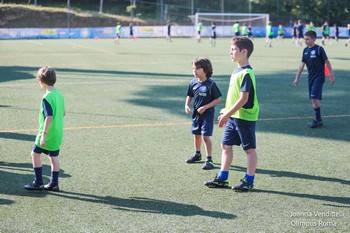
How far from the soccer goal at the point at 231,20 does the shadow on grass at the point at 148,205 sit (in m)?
57.1

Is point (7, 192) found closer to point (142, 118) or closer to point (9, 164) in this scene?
point (9, 164)

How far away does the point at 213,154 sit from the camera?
28.8 ft

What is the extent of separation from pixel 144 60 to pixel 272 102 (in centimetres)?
1461

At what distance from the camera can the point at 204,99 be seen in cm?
791

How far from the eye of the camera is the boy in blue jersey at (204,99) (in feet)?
25.5

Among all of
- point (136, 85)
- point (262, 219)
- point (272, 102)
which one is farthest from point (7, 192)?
point (136, 85)

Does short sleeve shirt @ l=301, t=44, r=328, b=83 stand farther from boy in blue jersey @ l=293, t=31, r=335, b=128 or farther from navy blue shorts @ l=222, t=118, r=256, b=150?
navy blue shorts @ l=222, t=118, r=256, b=150

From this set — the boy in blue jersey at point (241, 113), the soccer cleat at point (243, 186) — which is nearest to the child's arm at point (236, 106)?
the boy in blue jersey at point (241, 113)

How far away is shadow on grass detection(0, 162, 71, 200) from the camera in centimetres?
660

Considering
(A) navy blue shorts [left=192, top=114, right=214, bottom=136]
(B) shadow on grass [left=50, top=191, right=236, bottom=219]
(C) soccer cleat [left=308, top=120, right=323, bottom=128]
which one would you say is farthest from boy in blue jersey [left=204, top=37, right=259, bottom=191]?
(C) soccer cleat [left=308, top=120, right=323, bottom=128]

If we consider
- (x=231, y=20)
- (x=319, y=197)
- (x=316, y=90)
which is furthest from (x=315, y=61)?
(x=231, y=20)

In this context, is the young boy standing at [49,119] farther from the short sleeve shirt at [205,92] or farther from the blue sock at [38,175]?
the short sleeve shirt at [205,92]

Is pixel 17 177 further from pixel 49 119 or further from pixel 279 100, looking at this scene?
pixel 279 100

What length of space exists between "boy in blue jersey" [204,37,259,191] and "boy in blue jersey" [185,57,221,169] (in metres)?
1.02
